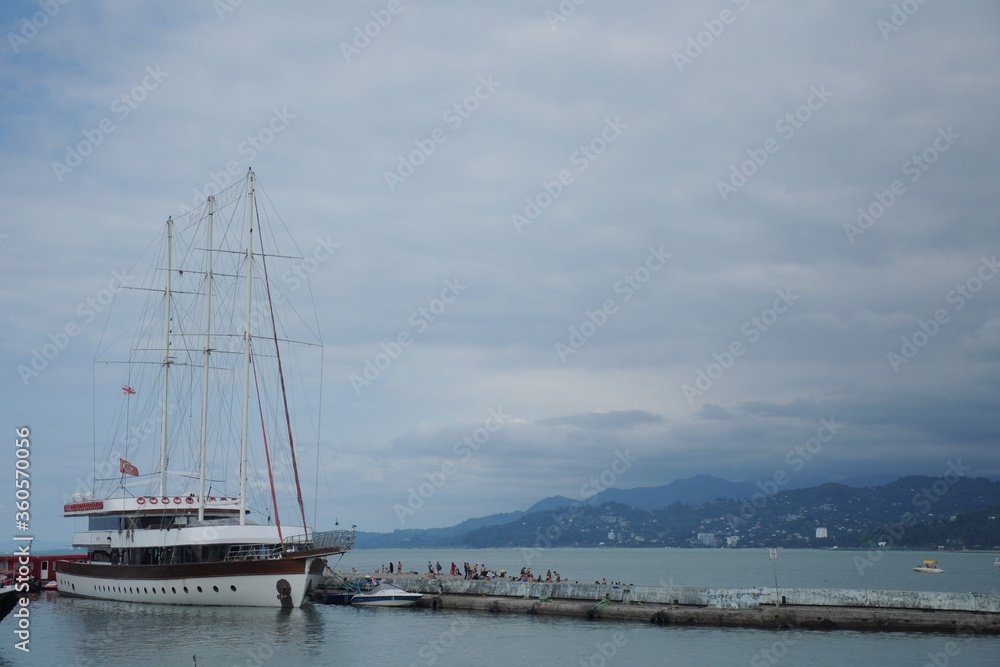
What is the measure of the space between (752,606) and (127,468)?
42.5 meters

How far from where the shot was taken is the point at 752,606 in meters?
41.5

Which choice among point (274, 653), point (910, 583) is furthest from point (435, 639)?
point (910, 583)

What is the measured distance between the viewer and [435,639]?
41.0 meters

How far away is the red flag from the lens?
6119 cm

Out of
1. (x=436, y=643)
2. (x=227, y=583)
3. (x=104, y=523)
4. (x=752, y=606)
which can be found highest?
(x=104, y=523)

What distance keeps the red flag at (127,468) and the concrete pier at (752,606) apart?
80.2 feet

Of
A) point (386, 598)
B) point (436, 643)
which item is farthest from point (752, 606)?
point (386, 598)

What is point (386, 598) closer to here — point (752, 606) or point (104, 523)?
point (104, 523)

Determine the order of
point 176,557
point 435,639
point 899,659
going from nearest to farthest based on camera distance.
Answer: point 899,659
point 435,639
point 176,557

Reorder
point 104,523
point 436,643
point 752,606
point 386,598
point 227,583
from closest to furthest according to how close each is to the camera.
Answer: point 436,643 → point 752,606 → point 227,583 → point 386,598 → point 104,523

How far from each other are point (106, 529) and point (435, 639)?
30454mm

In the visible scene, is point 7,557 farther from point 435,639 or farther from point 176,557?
point 435,639

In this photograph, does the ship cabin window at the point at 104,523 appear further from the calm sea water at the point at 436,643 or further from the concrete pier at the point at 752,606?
the concrete pier at the point at 752,606

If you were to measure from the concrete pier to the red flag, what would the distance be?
24430 mm
